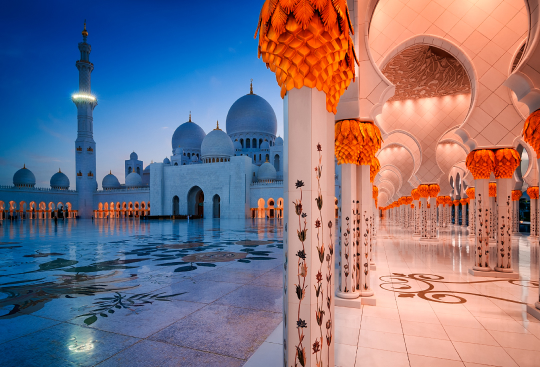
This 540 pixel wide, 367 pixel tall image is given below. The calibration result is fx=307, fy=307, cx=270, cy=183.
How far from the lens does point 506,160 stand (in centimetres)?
467

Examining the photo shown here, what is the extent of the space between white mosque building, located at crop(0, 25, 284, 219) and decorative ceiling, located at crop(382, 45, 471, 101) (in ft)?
55.8

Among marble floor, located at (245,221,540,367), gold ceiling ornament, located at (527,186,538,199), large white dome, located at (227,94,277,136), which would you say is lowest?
marble floor, located at (245,221,540,367)

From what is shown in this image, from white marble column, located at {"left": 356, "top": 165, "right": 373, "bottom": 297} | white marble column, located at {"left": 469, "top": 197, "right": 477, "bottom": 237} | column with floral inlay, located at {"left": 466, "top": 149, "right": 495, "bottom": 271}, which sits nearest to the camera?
white marble column, located at {"left": 356, "top": 165, "right": 373, "bottom": 297}

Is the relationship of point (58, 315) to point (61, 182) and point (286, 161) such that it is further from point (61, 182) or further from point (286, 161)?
A: point (61, 182)

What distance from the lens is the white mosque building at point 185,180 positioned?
82.5ft

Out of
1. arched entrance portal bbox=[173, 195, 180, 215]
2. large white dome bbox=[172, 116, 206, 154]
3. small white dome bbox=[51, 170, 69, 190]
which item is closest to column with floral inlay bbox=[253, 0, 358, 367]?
arched entrance portal bbox=[173, 195, 180, 215]

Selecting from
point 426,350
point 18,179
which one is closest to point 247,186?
point 18,179

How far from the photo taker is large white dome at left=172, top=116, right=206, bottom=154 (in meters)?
31.3

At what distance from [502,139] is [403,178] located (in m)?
7.05

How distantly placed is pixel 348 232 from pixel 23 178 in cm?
3391

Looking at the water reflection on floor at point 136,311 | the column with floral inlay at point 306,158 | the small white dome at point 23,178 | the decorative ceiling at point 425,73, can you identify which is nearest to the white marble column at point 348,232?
the water reflection on floor at point 136,311

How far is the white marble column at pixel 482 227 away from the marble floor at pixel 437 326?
15.0 inches

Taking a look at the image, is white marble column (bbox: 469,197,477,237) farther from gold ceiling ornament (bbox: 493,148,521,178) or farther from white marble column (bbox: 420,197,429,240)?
gold ceiling ornament (bbox: 493,148,521,178)

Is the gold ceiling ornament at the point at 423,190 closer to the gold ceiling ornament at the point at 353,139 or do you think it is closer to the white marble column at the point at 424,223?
the white marble column at the point at 424,223
